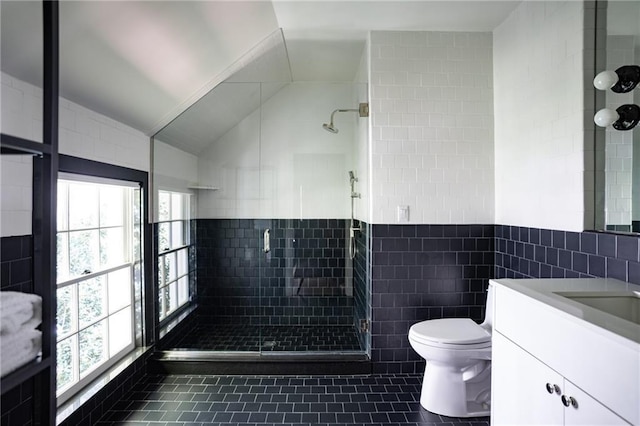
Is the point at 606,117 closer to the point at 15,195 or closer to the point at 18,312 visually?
the point at 18,312

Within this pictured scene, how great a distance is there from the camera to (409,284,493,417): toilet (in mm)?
2148

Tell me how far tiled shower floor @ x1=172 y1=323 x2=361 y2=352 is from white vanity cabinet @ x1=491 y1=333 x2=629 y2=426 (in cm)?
137

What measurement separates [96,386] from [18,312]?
138 cm

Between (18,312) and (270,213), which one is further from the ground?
(270,213)

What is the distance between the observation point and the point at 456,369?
2221 millimetres

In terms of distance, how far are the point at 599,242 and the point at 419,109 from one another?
1.47 metres

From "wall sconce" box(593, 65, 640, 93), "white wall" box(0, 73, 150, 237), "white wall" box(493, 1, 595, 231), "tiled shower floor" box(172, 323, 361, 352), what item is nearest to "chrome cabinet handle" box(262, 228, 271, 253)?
"tiled shower floor" box(172, 323, 361, 352)

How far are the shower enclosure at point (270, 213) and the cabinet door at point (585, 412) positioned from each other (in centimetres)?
185

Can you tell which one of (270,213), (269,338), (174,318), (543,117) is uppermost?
(543,117)

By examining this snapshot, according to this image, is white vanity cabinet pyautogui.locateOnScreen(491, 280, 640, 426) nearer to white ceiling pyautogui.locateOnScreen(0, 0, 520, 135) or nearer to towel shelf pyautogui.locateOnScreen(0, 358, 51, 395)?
towel shelf pyautogui.locateOnScreen(0, 358, 51, 395)

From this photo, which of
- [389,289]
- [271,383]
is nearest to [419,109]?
[389,289]

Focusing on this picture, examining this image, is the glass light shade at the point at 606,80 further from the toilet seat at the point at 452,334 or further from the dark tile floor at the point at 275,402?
the dark tile floor at the point at 275,402

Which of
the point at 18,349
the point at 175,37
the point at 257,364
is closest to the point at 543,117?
the point at 175,37

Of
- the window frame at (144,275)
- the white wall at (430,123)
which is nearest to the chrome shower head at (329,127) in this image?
the white wall at (430,123)
